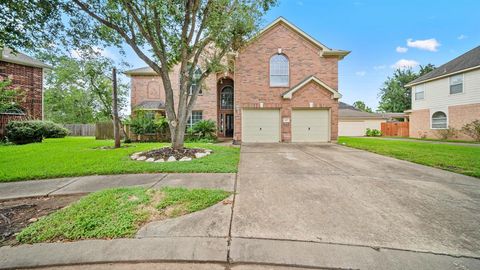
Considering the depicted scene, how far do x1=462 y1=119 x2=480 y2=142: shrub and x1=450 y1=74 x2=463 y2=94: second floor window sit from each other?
2656 millimetres

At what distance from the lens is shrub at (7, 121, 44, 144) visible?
11617mm

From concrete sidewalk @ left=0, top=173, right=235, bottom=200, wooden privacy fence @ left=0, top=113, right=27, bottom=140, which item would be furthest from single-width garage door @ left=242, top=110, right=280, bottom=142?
wooden privacy fence @ left=0, top=113, right=27, bottom=140

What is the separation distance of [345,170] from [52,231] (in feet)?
19.3

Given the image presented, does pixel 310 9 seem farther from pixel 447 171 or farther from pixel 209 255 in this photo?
pixel 209 255

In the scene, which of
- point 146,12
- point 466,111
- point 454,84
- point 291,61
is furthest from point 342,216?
point 454,84

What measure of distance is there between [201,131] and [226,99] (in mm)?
4590

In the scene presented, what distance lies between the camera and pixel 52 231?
2.30 metres

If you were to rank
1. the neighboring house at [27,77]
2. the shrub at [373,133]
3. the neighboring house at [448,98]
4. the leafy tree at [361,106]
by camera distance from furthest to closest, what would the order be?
the leafy tree at [361,106] → the shrub at [373,133] → the neighboring house at [448,98] → the neighboring house at [27,77]

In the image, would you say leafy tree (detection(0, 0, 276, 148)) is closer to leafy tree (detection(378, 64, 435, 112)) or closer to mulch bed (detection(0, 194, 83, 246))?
mulch bed (detection(0, 194, 83, 246))

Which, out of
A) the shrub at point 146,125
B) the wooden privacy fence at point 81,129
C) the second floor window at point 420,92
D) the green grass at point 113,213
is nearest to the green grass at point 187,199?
the green grass at point 113,213

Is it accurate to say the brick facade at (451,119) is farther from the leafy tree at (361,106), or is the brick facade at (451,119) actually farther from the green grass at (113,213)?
the leafy tree at (361,106)

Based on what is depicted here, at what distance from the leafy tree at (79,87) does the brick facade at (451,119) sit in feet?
79.3

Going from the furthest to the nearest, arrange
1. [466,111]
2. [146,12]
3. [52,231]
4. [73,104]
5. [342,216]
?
[73,104] → [466,111] → [146,12] → [342,216] → [52,231]

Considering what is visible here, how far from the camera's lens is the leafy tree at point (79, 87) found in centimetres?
983
